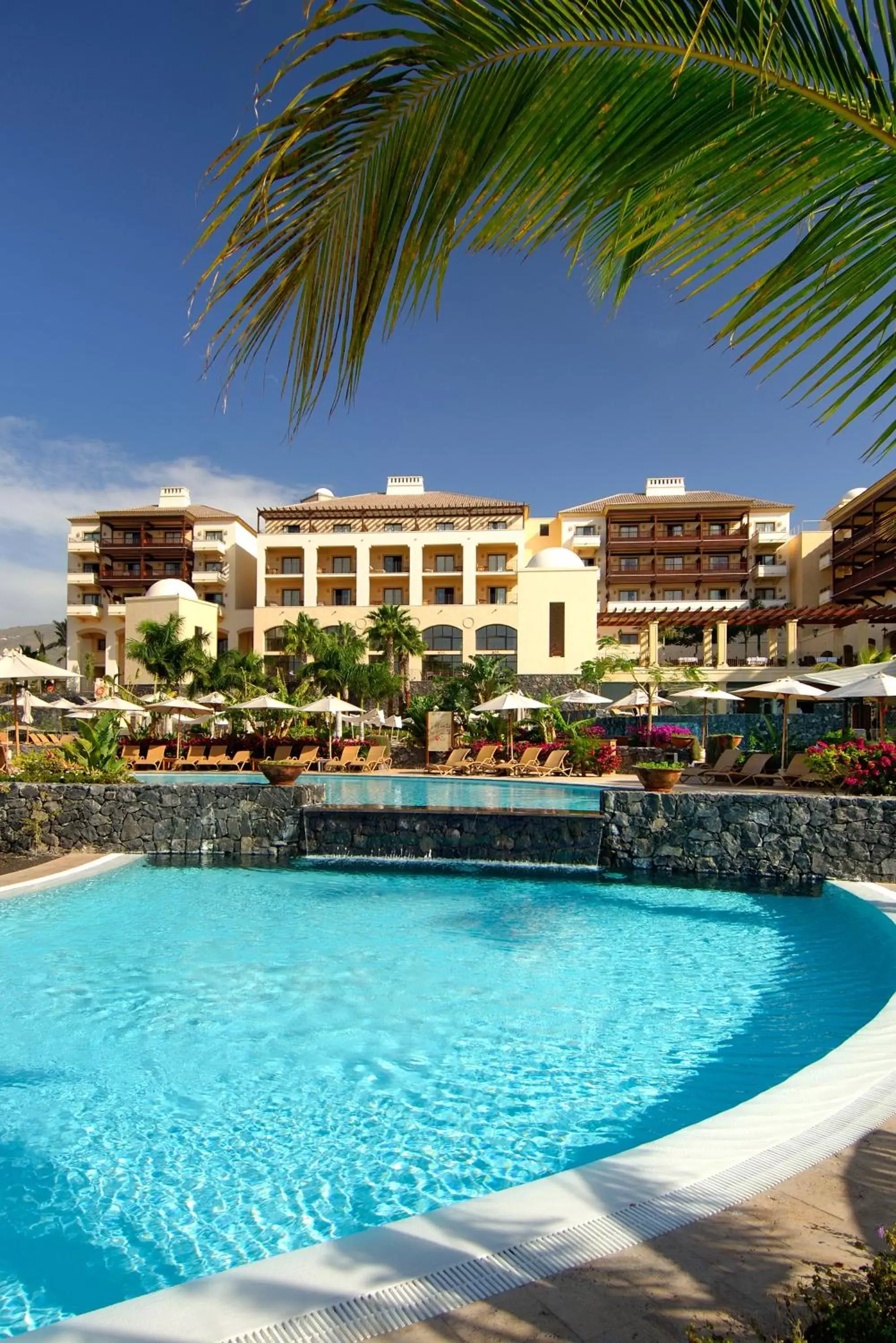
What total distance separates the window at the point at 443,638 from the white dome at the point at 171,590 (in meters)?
13.6

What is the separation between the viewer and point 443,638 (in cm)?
4594

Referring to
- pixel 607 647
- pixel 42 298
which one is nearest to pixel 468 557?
pixel 607 647

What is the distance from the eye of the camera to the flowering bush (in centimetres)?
1105

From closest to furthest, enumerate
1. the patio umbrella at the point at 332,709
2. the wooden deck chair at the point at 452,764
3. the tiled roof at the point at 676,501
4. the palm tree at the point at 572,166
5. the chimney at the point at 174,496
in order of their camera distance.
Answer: the palm tree at the point at 572,166 → the wooden deck chair at the point at 452,764 → the patio umbrella at the point at 332,709 → the tiled roof at the point at 676,501 → the chimney at the point at 174,496

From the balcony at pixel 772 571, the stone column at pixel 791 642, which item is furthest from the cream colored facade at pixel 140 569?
the balcony at pixel 772 571

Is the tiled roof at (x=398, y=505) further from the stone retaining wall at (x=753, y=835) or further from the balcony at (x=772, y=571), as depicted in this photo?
the stone retaining wall at (x=753, y=835)

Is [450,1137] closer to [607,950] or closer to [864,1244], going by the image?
[864,1244]

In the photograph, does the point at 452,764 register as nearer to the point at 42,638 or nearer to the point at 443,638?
the point at 443,638

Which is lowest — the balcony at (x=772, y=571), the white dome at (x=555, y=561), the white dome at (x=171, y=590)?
the white dome at (x=171, y=590)

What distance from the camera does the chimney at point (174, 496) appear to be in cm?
5712

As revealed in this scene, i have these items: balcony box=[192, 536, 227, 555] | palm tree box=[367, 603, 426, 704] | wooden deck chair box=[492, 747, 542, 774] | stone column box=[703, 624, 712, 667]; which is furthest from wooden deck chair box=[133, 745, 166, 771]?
balcony box=[192, 536, 227, 555]

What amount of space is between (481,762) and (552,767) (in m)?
2.26

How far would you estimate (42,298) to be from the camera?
765 cm

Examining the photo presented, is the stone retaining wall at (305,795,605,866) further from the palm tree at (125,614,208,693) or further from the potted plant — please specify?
the palm tree at (125,614,208,693)
